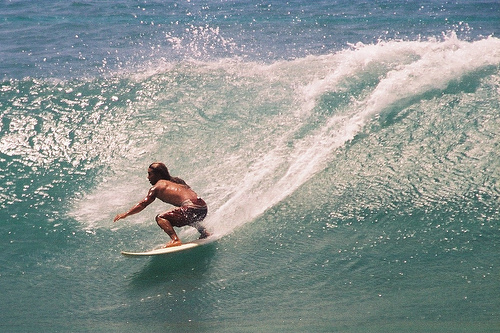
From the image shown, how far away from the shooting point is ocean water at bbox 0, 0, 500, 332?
6465 mm

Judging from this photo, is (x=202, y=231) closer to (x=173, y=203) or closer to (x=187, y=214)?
(x=187, y=214)

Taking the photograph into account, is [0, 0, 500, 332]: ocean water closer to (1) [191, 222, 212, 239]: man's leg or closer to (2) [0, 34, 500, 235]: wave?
(2) [0, 34, 500, 235]: wave

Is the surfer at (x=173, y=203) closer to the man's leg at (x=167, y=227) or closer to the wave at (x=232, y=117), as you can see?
the man's leg at (x=167, y=227)

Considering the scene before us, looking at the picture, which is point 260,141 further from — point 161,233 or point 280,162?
point 161,233

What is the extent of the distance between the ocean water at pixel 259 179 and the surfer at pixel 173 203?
36cm

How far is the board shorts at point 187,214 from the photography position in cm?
754

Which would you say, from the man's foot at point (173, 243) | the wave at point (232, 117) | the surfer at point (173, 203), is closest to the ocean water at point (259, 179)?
the wave at point (232, 117)

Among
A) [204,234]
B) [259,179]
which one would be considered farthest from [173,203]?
[259,179]

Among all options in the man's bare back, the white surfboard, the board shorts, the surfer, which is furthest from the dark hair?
the white surfboard

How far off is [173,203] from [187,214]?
265 millimetres

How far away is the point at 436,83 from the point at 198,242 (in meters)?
6.07

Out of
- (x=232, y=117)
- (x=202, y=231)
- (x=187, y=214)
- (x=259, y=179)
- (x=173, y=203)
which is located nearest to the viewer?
(x=187, y=214)

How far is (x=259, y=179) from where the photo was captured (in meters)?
9.12

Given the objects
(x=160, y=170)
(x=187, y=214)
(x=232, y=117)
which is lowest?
(x=187, y=214)
